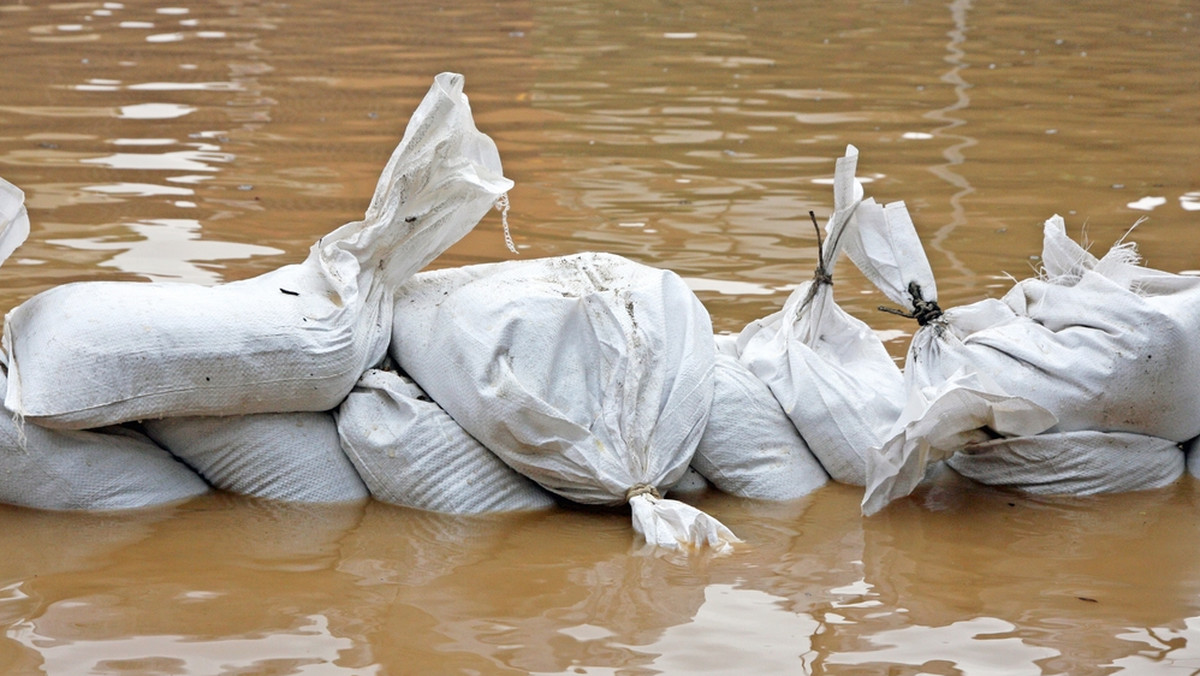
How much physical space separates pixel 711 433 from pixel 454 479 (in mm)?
531

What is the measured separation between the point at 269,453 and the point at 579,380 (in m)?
0.64

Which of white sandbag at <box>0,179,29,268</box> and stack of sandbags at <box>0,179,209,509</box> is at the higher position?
white sandbag at <box>0,179,29,268</box>

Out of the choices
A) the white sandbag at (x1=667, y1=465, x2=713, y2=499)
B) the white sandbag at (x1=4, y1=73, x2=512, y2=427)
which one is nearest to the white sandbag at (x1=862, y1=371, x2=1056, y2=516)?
the white sandbag at (x1=667, y1=465, x2=713, y2=499)

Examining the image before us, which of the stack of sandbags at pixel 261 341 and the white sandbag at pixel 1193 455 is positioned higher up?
the stack of sandbags at pixel 261 341

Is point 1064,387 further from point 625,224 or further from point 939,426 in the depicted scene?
point 625,224

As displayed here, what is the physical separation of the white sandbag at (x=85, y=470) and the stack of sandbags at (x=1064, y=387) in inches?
56.1

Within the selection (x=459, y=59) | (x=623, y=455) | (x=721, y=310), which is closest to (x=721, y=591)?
(x=623, y=455)

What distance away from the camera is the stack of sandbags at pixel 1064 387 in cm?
271

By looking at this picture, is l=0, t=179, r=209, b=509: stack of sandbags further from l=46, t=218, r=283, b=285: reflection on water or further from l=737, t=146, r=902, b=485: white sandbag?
l=46, t=218, r=283, b=285: reflection on water

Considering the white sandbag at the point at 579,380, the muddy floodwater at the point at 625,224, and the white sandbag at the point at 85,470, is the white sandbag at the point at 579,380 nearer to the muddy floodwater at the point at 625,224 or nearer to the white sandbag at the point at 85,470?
the muddy floodwater at the point at 625,224

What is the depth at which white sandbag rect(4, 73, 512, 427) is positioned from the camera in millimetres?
2518

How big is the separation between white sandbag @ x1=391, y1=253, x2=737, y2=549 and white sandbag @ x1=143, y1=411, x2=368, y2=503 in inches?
9.3

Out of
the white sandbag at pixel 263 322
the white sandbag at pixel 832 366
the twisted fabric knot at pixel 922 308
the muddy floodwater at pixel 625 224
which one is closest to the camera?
the muddy floodwater at pixel 625 224

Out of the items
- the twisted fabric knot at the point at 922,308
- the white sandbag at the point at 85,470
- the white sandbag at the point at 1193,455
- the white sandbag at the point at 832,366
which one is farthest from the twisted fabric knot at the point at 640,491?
the white sandbag at the point at 1193,455
